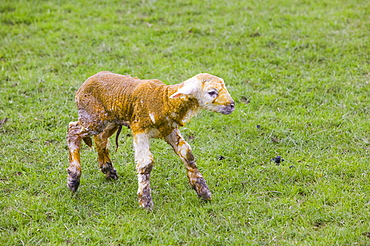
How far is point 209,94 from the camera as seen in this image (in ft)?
19.3

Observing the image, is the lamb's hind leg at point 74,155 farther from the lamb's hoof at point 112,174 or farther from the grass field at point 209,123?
the lamb's hoof at point 112,174

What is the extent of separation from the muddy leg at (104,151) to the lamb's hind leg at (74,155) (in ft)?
1.12

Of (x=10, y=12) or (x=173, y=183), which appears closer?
(x=173, y=183)

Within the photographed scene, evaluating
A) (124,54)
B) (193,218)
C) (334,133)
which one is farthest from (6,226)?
(124,54)

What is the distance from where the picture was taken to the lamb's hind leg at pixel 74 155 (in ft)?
21.6

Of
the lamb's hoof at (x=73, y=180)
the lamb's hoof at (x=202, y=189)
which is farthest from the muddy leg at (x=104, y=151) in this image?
the lamb's hoof at (x=202, y=189)

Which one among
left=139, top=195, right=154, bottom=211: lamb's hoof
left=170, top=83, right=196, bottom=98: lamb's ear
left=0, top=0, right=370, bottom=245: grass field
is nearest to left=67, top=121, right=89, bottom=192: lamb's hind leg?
Result: left=0, top=0, right=370, bottom=245: grass field

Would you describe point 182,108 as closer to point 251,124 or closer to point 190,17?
point 251,124

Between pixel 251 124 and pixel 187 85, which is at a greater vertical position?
pixel 187 85

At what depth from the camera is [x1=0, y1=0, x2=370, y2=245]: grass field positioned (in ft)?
19.5

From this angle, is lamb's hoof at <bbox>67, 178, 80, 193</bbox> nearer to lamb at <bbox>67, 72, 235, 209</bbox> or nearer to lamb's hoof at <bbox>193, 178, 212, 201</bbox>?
lamb at <bbox>67, 72, 235, 209</bbox>

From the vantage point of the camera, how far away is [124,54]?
36.8 feet

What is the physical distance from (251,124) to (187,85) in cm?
295

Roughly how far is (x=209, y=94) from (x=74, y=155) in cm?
210
